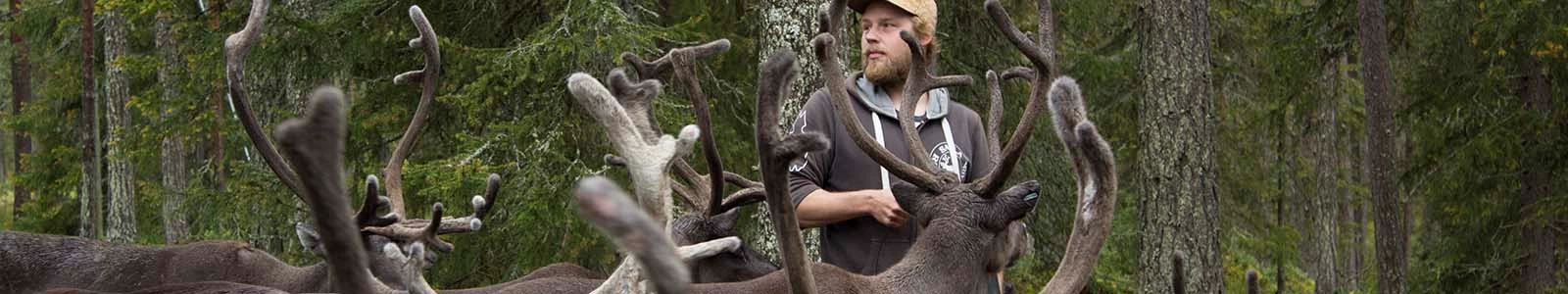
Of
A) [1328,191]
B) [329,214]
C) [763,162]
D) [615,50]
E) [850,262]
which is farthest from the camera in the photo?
[1328,191]

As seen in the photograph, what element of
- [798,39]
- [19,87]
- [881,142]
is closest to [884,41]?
[881,142]

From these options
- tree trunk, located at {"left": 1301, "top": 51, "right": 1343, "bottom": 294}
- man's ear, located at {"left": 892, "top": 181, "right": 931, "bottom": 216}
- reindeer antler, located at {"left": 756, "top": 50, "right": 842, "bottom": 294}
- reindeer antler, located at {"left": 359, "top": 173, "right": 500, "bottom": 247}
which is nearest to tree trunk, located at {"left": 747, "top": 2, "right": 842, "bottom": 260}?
reindeer antler, located at {"left": 359, "top": 173, "right": 500, "bottom": 247}

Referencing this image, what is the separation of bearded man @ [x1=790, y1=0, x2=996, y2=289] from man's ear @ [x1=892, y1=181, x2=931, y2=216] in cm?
6

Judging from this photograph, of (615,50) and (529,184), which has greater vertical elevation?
(615,50)

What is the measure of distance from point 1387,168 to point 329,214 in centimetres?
1409

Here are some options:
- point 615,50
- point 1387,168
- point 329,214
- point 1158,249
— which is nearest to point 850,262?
point 329,214

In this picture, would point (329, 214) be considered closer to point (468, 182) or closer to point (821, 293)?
point (821, 293)

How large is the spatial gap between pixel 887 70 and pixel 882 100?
0.10m

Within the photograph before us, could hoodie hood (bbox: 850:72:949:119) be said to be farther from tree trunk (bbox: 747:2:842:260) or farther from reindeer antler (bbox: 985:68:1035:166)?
tree trunk (bbox: 747:2:842:260)

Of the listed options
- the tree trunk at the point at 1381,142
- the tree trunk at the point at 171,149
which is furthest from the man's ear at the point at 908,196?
the tree trunk at the point at 1381,142

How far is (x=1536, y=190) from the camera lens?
16531mm

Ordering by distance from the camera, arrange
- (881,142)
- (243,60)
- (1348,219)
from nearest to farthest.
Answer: (881,142)
(243,60)
(1348,219)

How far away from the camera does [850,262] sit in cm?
509

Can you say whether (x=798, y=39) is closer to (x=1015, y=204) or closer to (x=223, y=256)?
(x=223, y=256)
